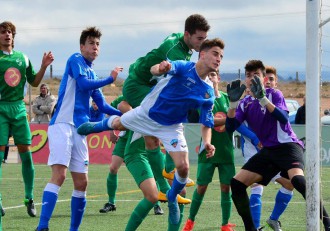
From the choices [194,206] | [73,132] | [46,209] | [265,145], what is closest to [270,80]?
[265,145]

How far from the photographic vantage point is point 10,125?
1084 centimetres

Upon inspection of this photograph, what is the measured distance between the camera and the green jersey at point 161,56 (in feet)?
29.8

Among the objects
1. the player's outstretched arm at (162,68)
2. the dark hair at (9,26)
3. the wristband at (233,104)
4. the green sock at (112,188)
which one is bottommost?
the green sock at (112,188)

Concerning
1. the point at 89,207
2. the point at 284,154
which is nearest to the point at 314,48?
the point at 284,154

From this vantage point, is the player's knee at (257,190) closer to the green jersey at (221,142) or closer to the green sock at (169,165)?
the green jersey at (221,142)

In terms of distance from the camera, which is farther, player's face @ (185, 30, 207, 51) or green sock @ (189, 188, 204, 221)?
green sock @ (189, 188, 204, 221)

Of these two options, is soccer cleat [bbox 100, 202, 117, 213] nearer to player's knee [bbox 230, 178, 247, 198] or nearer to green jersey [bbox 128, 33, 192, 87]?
green jersey [bbox 128, 33, 192, 87]

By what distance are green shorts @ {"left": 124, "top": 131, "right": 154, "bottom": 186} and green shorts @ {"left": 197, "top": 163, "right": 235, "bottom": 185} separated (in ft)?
5.32

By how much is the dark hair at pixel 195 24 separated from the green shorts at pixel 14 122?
9.30 feet

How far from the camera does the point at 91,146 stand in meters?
24.0

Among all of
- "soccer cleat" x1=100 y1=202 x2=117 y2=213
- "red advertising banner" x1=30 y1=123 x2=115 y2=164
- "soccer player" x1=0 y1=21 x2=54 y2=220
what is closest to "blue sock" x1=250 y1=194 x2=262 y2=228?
"soccer cleat" x1=100 y1=202 x2=117 y2=213

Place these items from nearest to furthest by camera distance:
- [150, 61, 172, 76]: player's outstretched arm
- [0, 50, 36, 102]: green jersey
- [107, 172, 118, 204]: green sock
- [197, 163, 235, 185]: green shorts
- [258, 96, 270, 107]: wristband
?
[150, 61, 172, 76]: player's outstretched arm, [258, 96, 270, 107]: wristband, [197, 163, 235, 185]: green shorts, [0, 50, 36, 102]: green jersey, [107, 172, 118, 204]: green sock

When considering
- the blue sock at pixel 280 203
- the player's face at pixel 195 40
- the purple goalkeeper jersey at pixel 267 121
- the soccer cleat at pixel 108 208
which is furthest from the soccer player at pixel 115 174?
the purple goalkeeper jersey at pixel 267 121

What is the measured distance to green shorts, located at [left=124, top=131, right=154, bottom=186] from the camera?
28.5 ft
